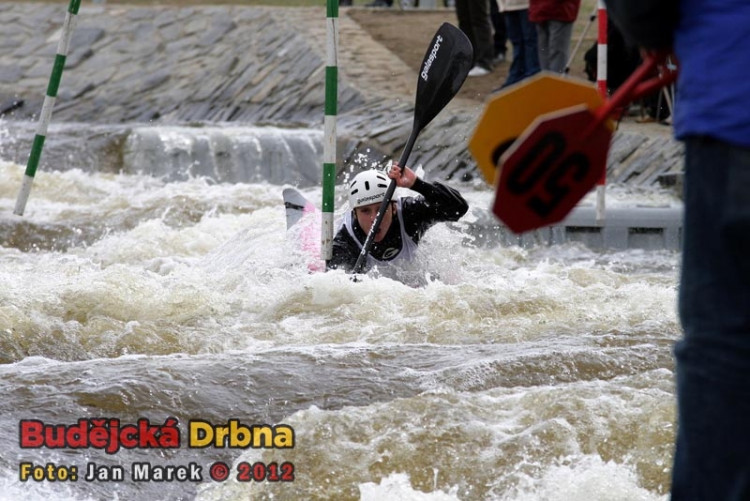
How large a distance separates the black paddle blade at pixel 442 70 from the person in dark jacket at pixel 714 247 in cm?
411

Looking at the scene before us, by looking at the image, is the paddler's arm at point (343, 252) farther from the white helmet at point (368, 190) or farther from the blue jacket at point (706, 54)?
the blue jacket at point (706, 54)

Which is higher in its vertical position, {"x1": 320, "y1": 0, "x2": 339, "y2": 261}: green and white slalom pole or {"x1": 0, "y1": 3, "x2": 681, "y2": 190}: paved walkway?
{"x1": 320, "y1": 0, "x2": 339, "y2": 261}: green and white slalom pole

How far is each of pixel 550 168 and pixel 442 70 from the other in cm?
410

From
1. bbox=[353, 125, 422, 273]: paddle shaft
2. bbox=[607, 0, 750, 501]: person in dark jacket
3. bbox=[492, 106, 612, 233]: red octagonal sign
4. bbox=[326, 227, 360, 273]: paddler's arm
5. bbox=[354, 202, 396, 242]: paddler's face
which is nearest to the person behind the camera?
bbox=[607, 0, 750, 501]: person in dark jacket

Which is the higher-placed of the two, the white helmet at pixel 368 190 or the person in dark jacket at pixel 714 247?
the person in dark jacket at pixel 714 247

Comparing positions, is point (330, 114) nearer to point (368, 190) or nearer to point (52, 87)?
point (368, 190)

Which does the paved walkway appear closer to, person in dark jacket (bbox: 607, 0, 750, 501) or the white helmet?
the white helmet

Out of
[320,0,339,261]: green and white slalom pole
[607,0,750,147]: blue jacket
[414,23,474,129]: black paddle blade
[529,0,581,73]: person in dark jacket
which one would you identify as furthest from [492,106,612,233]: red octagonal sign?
[529,0,581,73]: person in dark jacket

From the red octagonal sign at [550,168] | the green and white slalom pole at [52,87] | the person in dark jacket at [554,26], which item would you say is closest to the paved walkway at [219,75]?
the person in dark jacket at [554,26]

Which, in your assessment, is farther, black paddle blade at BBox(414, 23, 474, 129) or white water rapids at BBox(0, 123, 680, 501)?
black paddle blade at BBox(414, 23, 474, 129)

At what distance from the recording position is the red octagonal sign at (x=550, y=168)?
1.71 meters

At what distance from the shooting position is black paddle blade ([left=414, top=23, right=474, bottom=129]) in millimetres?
5742

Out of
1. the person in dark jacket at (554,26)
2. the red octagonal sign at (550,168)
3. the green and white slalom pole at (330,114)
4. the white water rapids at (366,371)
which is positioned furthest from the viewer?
the person in dark jacket at (554,26)

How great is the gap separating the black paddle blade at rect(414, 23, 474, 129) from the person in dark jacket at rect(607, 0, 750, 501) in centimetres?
411
